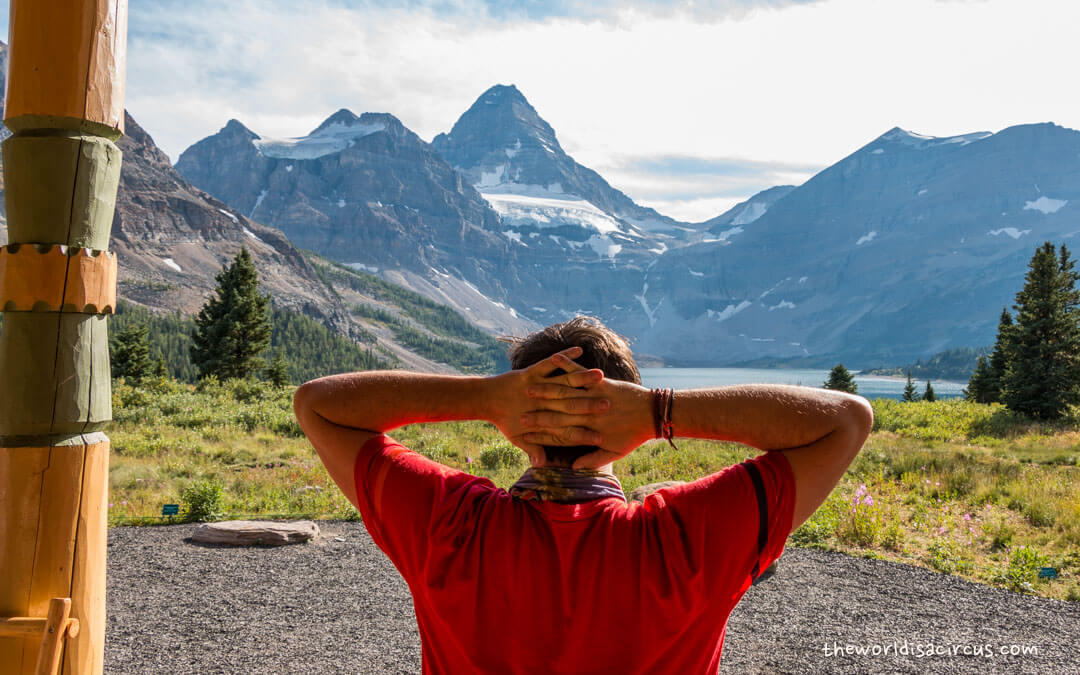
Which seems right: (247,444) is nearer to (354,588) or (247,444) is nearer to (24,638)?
(354,588)

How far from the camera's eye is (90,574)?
2748 mm

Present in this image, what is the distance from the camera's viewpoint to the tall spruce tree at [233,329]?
1631 inches

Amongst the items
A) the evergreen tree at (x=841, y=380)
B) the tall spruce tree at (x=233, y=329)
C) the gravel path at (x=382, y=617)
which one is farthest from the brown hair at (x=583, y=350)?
the tall spruce tree at (x=233, y=329)

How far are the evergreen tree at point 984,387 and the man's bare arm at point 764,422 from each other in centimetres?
4019

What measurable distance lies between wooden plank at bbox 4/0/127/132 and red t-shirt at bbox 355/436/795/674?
2.25 m

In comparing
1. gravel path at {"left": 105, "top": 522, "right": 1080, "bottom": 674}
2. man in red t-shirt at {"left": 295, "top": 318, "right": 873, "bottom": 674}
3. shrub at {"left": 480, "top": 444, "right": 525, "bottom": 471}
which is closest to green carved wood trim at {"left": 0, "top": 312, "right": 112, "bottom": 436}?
man in red t-shirt at {"left": 295, "top": 318, "right": 873, "bottom": 674}

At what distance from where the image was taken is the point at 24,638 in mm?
2590

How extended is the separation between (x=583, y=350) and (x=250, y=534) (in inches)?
311

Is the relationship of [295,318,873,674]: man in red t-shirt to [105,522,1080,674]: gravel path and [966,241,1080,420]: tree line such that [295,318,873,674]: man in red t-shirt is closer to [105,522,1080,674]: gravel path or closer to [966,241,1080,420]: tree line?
[105,522,1080,674]: gravel path

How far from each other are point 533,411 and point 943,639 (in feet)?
19.7

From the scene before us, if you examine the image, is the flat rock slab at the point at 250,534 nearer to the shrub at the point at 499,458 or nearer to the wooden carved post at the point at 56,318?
the shrub at the point at 499,458

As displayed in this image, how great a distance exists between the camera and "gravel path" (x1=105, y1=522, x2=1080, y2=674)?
555 cm

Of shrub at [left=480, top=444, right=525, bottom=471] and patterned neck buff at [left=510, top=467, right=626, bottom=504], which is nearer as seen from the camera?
patterned neck buff at [left=510, top=467, right=626, bottom=504]

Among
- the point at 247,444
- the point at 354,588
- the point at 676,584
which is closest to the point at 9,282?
the point at 676,584
